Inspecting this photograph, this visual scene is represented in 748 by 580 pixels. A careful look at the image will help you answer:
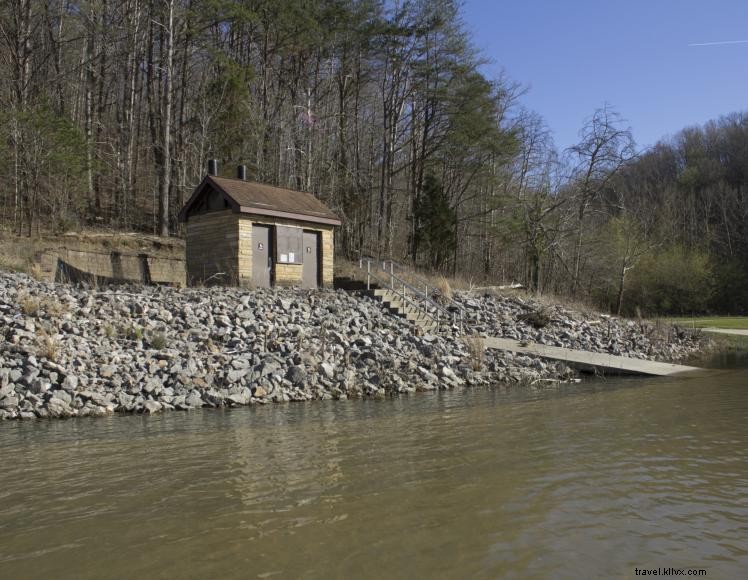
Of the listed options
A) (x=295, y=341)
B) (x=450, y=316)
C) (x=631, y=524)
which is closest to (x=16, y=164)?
(x=295, y=341)

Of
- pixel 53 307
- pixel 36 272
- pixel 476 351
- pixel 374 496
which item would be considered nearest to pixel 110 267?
pixel 36 272

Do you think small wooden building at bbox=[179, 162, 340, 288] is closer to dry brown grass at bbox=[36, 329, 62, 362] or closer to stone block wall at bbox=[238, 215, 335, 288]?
stone block wall at bbox=[238, 215, 335, 288]

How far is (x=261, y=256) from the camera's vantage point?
19219mm

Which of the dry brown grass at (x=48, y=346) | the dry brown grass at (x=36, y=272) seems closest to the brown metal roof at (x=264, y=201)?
the dry brown grass at (x=36, y=272)

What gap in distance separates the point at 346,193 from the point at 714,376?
2072cm

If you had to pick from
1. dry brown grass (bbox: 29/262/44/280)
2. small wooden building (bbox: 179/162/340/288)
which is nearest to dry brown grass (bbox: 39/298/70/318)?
dry brown grass (bbox: 29/262/44/280)

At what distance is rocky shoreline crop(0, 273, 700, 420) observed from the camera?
10148 mm

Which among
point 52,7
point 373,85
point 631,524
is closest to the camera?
point 631,524

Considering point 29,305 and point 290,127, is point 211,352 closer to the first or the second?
point 29,305

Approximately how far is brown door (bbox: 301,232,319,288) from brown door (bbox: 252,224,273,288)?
139 cm

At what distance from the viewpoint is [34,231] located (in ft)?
71.8

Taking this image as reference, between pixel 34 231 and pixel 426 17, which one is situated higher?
pixel 426 17

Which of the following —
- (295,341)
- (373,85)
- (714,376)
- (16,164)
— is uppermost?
(373,85)

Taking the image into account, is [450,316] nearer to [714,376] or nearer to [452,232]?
[714,376]
